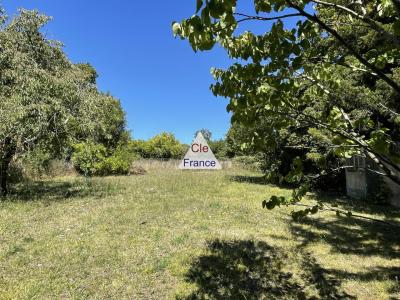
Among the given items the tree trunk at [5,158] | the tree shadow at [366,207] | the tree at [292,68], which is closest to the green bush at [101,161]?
the tree trunk at [5,158]

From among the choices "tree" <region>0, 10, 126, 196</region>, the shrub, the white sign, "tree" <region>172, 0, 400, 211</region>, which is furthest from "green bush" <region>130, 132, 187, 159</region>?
"tree" <region>172, 0, 400, 211</region>

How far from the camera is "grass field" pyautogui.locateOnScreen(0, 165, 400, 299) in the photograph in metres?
5.30

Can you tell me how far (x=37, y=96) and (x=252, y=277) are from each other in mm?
9146

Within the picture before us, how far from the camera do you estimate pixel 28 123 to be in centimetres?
1137

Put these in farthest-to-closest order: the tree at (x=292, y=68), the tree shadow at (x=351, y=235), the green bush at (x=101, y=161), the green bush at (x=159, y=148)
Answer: the green bush at (x=159, y=148)
the green bush at (x=101, y=161)
the tree shadow at (x=351, y=235)
the tree at (x=292, y=68)

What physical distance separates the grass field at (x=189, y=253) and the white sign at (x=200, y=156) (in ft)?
57.8

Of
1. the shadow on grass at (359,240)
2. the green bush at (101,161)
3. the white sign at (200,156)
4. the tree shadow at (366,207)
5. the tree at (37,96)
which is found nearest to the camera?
the shadow on grass at (359,240)

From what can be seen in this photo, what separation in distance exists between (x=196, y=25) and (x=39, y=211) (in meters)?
10.2

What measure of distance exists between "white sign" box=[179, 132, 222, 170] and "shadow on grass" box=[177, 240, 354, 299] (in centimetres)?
2216

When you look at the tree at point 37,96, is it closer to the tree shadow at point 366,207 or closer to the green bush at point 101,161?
the tree shadow at point 366,207

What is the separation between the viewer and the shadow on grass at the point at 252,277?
5.18 meters

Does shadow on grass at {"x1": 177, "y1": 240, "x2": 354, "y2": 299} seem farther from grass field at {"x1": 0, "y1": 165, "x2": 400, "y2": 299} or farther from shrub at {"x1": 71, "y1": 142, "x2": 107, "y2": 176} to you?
shrub at {"x1": 71, "y1": 142, "x2": 107, "y2": 176}

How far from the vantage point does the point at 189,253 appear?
6738 millimetres

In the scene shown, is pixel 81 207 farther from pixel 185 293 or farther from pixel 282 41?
pixel 282 41
